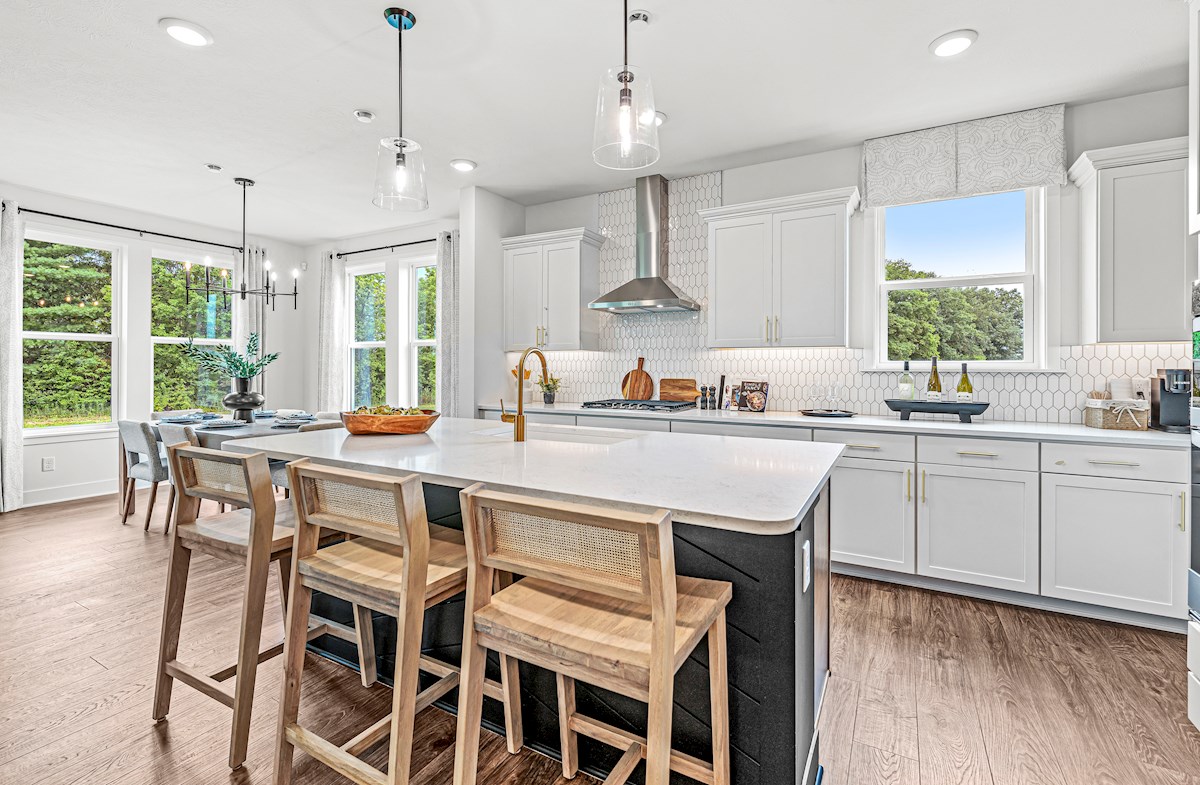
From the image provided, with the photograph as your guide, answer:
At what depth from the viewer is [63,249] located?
16.9 feet

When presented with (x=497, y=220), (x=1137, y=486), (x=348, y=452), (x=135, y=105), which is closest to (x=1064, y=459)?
(x=1137, y=486)

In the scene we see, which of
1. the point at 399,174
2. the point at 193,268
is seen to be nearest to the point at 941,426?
the point at 399,174

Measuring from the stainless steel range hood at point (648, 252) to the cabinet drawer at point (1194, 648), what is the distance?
302cm

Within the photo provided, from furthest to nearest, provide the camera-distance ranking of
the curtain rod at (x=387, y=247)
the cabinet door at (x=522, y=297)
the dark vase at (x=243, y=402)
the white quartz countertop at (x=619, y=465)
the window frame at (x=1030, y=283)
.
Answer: the curtain rod at (x=387, y=247)
the cabinet door at (x=522, y=297)
the dark vase at (x=243, y=402)
the window frame at (x=1030, y=283)
the white quartz countertop at (x=619, y=465)

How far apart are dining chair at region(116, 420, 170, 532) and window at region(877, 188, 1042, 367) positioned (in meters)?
5.05

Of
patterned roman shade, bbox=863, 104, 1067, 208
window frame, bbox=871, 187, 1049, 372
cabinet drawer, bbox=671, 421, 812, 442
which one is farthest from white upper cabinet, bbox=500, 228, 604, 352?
window frame, bbox=871, 187, 1049, 372

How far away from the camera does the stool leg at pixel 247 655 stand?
170cm

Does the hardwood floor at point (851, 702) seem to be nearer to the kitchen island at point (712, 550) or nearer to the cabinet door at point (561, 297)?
the kitchen island at point (712, 550)

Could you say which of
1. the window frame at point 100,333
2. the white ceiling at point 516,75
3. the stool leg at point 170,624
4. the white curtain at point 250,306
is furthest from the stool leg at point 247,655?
the white curtain at point 250,306

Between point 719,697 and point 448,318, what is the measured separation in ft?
16.0

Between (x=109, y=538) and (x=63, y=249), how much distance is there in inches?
116

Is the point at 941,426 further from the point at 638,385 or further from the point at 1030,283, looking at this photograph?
the point at 638,385

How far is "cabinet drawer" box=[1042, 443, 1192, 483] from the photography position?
101 inches

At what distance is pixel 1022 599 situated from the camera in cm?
296
